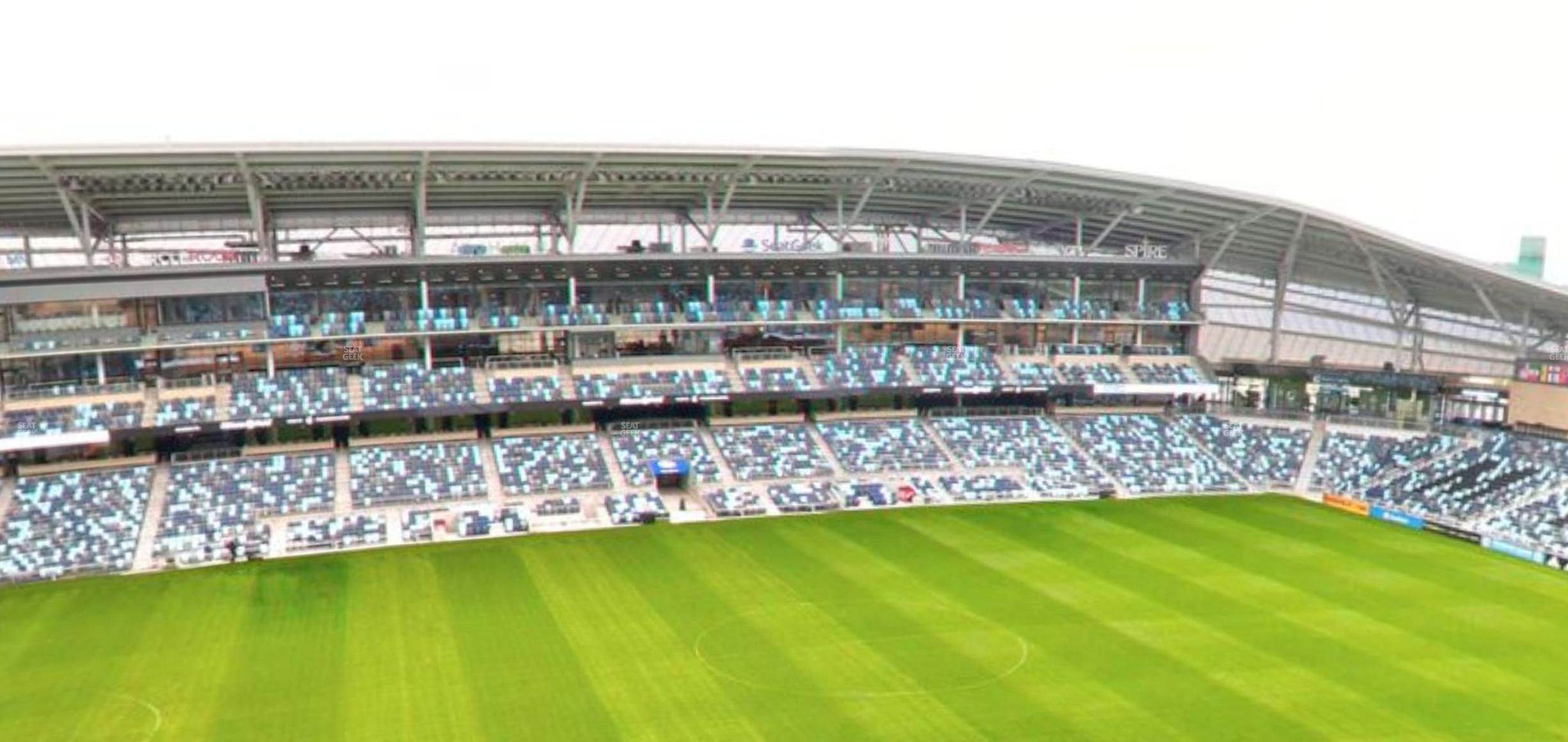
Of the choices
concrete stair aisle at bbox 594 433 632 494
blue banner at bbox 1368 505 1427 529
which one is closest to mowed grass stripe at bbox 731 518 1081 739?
concrete stair aisle at bbox 594 433 632 494

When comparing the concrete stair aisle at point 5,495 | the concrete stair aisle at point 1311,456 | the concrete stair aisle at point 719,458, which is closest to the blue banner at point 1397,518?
the concrete stair aisle at point 1311,456

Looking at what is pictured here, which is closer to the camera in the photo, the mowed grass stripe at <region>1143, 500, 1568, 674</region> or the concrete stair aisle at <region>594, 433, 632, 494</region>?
the mowed grass stripe at <region>1143, 500, 1568, 674</region>

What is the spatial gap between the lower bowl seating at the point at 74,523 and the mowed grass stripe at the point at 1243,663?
33.9 metres

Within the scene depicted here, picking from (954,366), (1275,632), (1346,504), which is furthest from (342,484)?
(1346,504)

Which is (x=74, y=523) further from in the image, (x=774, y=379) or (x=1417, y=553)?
(x=1417, y=553)

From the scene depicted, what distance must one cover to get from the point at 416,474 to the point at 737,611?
67.9ft

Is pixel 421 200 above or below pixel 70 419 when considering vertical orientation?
above

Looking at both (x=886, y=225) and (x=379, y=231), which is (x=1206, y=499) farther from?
(x=379, y=231)

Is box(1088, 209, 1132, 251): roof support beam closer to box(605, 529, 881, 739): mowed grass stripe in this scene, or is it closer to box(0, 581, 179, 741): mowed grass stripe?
box(605, 529, 881, 739): mowed grass stripe

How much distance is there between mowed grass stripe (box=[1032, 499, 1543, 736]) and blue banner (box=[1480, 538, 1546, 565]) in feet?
35.0

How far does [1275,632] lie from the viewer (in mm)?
32656

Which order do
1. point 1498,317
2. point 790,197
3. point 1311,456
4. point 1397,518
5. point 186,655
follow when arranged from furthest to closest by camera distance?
point 790,197
point 1311,456
point 1498,317
point 1397,518
point 186,655

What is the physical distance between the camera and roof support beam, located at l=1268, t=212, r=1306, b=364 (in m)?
59.1

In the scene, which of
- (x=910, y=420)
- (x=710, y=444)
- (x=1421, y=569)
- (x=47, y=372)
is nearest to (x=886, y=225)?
(x=910, y=420)
